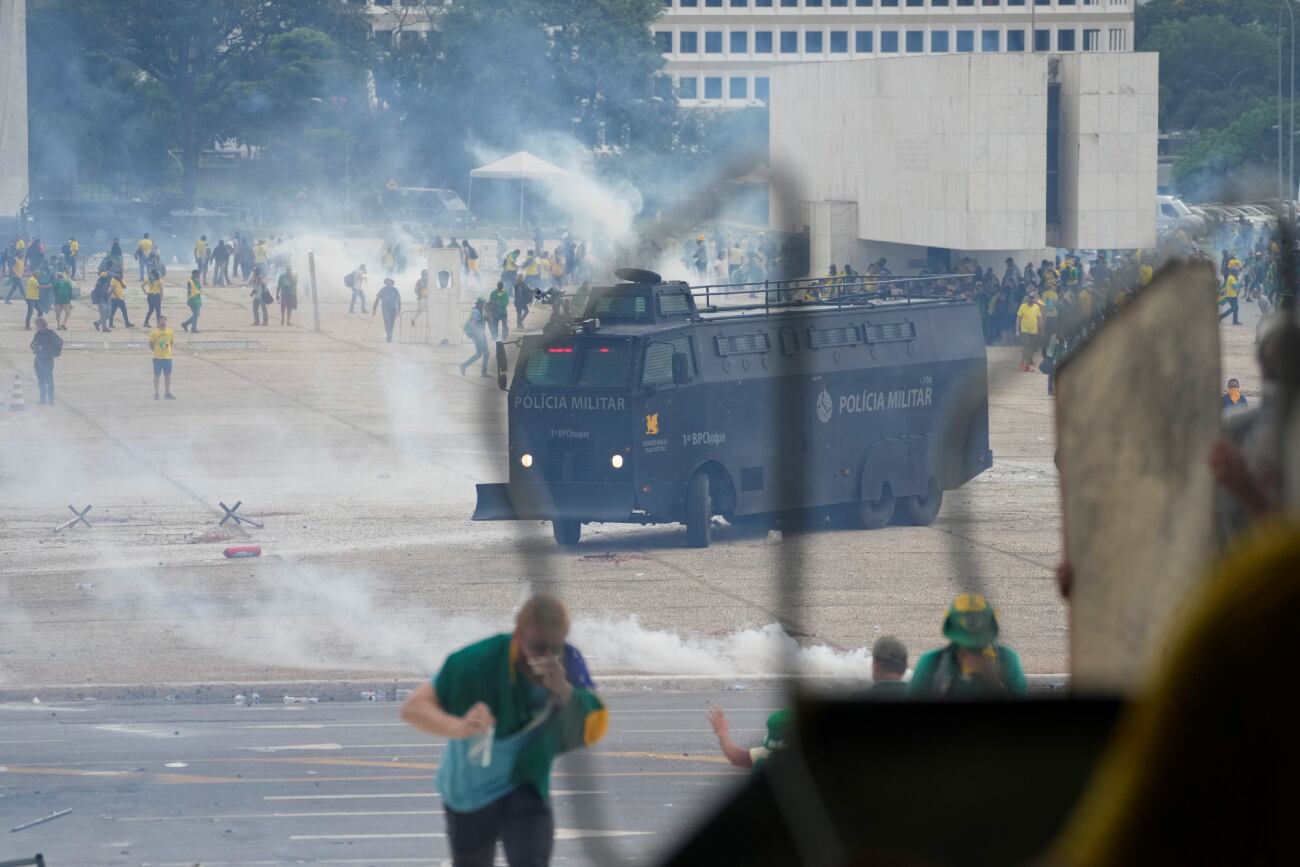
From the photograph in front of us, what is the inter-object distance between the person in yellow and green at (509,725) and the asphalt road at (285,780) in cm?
352

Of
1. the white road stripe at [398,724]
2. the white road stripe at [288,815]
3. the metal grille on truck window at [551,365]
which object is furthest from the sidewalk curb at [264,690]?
the metal grille on truck window at [551,365]

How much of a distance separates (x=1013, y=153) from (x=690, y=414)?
25.3 meters

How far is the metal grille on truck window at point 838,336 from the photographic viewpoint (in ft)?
69.4

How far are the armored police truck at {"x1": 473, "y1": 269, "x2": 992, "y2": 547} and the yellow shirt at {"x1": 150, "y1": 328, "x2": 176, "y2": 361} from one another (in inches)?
486

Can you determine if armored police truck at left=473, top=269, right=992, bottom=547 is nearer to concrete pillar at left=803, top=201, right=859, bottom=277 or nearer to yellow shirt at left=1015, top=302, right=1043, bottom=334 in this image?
yellow shirt at left=1015, top=302, right=1043, bottom=334

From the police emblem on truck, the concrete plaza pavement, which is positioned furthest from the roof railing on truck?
the concrete plaza pavement

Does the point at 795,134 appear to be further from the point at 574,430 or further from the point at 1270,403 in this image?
the point at 1270,403

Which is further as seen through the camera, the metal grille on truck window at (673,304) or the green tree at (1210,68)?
the green tree at (1210,68)

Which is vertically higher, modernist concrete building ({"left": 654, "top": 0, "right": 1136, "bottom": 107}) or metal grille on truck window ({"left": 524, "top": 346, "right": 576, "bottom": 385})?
modernist concrete building ({"left": 654, "top": 0, "right": 1136, "bottom": 107})

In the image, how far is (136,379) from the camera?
115ft

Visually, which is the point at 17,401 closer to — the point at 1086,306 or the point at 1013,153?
the point at 1013,153

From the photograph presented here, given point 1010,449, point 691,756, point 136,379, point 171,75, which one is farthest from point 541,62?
point 691,756

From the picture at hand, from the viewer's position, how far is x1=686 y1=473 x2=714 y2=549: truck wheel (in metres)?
20.7

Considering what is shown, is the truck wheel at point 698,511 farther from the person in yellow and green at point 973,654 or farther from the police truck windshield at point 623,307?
the person in yellow and green at point 973,654
